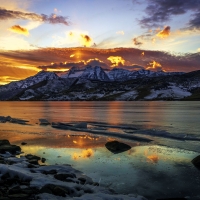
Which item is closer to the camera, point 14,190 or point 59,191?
point 14,190

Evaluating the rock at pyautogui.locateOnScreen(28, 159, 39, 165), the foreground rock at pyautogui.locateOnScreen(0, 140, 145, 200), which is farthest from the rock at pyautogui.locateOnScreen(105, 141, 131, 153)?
the rock at pyautogui.locateOnScreen(28, 159, 39, 165)

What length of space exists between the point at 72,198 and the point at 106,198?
81.2 inches

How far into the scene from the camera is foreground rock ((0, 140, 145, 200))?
555 inches

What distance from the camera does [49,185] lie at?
50.1 feet

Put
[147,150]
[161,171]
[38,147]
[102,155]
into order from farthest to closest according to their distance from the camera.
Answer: [38,147] → [147,150] → [102,155] → [161,171]

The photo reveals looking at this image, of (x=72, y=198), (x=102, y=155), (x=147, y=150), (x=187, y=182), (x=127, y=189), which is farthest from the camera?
(x=147, y=150)

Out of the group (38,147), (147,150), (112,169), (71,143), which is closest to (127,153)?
(147,150)

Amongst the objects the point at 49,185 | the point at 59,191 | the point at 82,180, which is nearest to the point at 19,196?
the point at 49,185

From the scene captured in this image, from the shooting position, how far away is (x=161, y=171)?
20.3 meters

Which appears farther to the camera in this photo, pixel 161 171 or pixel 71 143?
pixel 71 143

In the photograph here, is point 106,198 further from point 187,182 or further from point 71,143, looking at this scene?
point 71,143

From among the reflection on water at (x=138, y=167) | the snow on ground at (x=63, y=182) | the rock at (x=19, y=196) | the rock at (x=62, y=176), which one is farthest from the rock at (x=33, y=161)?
the rock at (x=19, y=196)

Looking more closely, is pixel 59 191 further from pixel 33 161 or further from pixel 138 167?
pixel 138 167

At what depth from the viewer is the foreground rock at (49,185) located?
1411 cm
